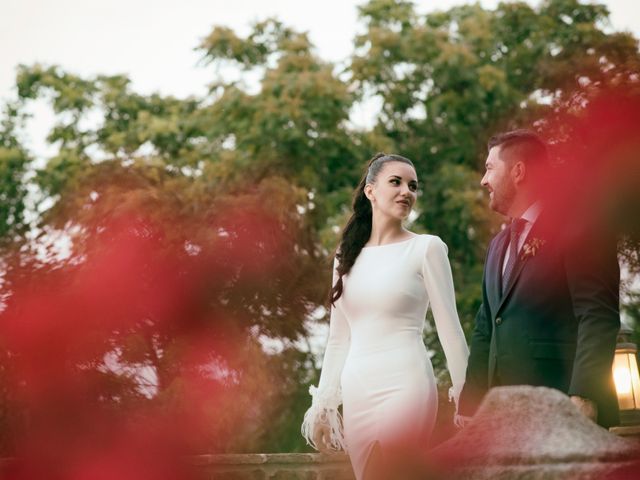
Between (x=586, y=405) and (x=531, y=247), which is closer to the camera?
(x=586, y=405)

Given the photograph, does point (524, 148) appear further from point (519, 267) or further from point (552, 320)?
point (552, 320)

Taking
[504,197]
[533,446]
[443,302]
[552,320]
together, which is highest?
[504,197]

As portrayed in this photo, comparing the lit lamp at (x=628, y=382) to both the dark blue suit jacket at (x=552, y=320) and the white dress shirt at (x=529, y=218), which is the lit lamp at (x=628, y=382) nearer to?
the dark blue suit jacket at (x=552, y=320)

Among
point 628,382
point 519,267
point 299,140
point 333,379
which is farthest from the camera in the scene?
point 299,140

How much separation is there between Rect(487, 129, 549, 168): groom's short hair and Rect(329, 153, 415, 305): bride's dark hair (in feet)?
1.97

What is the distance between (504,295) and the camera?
11.8 ft

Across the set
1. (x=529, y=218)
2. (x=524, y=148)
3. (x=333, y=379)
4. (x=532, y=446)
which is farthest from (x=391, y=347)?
(x=532, y=446)

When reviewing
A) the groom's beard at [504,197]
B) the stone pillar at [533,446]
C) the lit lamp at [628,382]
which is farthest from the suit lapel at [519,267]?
the lit lamp at [628,382]

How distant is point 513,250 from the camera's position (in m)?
3.66

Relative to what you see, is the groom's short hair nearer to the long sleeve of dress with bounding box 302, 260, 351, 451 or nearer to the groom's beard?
the groom's beard

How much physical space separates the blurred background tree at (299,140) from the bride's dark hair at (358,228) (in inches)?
301

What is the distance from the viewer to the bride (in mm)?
3947

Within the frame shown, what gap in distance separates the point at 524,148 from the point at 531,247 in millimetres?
382

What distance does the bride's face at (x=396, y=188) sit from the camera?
4.15 metres
